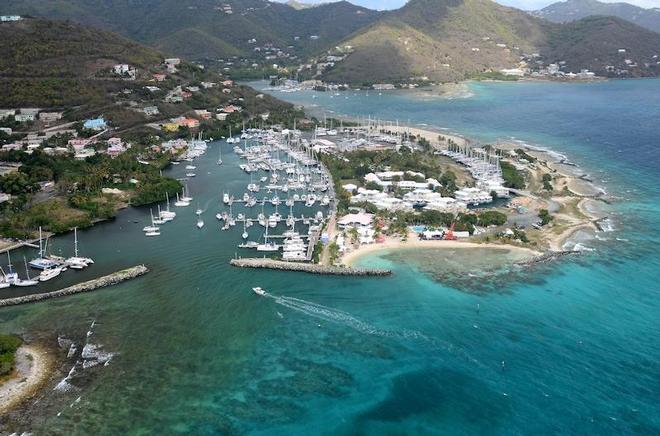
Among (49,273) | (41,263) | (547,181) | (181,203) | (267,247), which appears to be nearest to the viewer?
(49,273)

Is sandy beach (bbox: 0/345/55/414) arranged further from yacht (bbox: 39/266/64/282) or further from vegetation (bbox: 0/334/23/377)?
yacht (bbox: 39/266/64/282)

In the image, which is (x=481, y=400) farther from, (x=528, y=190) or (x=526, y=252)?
(x=528, y=190)

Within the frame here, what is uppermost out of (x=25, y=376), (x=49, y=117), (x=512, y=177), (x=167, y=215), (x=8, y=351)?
(x=49, y=117)

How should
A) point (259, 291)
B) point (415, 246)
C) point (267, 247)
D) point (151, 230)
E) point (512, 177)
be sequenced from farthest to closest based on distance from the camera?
point (512, 177), point (151, 230), point (415, 246), point (267, 247), point (259, 291)

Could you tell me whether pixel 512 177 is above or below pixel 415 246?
above

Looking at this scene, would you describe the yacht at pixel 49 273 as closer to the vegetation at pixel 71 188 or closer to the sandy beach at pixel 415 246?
the vegetation at pixel 71 188

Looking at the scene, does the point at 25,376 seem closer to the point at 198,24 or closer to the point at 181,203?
the point at 181,203

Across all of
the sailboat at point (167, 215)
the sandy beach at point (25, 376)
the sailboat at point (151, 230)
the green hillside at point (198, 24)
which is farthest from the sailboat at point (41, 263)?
the green hillside at point (198, 24)

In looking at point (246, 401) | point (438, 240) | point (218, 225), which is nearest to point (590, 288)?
point (438, 240)

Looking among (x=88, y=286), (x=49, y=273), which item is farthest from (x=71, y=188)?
(x=88, y=286)
